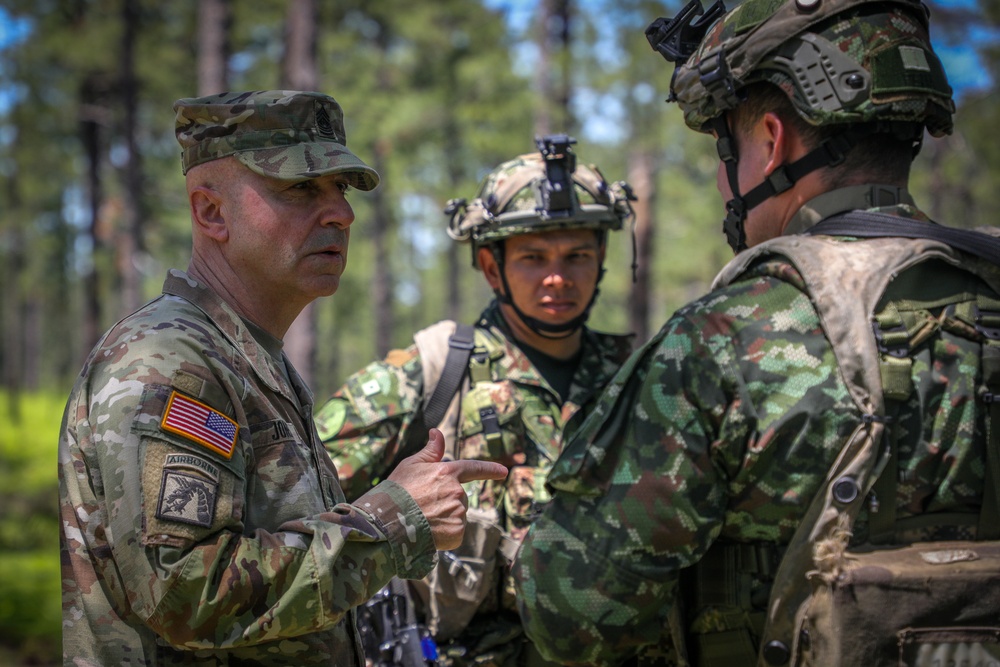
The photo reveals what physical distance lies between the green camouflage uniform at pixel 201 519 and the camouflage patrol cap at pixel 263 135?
0.37 meters

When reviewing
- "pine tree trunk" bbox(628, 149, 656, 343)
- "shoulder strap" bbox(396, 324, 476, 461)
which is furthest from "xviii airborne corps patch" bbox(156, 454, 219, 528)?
"pine tree trunk" bbox(628, 149, 656, 343)

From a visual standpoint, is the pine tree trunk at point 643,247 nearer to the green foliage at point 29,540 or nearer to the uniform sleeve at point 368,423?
the green foliage at point 29,540

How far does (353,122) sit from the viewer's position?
14.3m

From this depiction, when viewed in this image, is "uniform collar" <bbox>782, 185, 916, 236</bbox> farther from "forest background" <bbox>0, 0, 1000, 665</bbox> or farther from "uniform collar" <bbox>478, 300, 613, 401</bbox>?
"forest background" <bbox>0, 0, 1000, 665</bbox>

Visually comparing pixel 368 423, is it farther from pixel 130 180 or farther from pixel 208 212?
pixel 130 180

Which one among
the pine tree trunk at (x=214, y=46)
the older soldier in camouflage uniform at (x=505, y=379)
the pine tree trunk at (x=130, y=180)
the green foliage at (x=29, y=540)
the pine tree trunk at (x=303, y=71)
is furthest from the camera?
the pine tree trunk at (x=130, y=180)

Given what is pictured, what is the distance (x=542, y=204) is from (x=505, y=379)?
78 centimetres

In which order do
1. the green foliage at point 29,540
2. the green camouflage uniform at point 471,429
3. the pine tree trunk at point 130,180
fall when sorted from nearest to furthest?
the green camouflage uniform at point 471,429 → the green foliage at point 29,540 → the pine tree trunk at point 130,180

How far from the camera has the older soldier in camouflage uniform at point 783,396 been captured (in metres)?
1.98

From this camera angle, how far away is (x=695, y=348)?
2098 millimetres

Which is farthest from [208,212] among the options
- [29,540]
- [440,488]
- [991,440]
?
[29,540]

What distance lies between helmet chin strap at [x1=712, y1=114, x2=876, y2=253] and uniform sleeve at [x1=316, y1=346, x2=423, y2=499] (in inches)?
59.7

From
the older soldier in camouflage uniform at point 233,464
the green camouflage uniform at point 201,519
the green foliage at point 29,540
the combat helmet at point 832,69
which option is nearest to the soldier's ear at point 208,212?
the older soldier in camouflage uniform at point 233,464

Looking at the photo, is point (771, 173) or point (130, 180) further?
point (130, 180)
